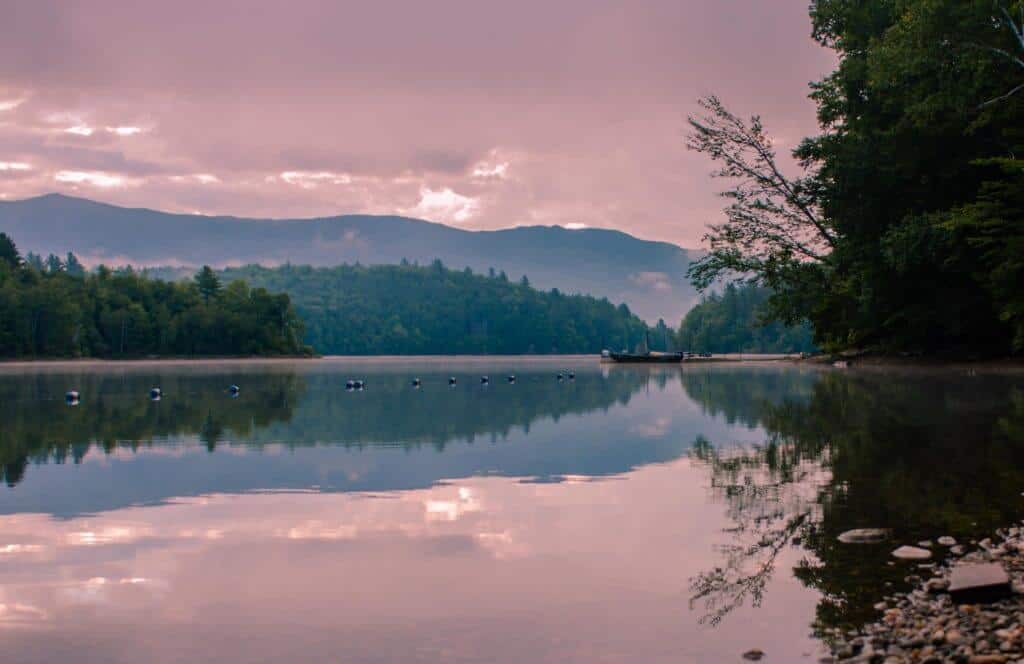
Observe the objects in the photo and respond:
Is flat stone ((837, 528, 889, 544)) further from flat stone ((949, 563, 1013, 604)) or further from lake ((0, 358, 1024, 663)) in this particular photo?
flat stone ((949, 563, 1013, 604))

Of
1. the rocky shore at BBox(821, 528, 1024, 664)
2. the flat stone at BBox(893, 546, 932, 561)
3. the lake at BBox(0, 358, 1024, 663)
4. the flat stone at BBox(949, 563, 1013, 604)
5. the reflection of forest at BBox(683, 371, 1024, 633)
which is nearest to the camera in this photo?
the rocky shore at BBox(821, 528, 1024, 664)

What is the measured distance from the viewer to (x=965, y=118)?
39.4 m

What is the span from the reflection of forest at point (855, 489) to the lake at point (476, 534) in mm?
71

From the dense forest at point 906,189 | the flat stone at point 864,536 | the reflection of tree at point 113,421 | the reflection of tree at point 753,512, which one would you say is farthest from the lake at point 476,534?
the dense forest at point 906,189

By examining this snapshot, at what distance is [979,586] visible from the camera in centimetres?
934

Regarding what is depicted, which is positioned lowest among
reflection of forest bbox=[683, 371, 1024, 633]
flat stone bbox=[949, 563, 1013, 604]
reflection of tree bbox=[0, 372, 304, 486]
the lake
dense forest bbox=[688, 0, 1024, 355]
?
reflection of tree bbox=[0, 372, 304, 486]

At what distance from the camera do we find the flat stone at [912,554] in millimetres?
11938

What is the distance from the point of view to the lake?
972 centimetres

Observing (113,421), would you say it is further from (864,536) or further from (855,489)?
(864,536)

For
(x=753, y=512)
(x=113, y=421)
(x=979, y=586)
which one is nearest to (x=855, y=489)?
(x=753, y=512)

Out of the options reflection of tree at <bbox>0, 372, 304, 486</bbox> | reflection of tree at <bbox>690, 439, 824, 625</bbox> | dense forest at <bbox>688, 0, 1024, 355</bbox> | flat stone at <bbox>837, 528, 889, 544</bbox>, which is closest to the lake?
reflection of tree at <bbox>690, 439, 824, 625</bbox>

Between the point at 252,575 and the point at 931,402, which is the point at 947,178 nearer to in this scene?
the point at 931,402

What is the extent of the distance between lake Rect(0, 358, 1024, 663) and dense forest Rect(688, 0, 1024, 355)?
43.6 feet

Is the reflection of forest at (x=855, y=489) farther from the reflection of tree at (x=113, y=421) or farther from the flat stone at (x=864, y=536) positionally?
the reflection of tree at (x=113, y=421)
